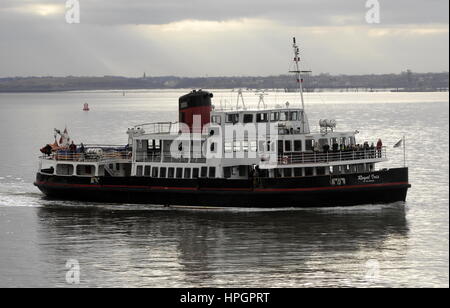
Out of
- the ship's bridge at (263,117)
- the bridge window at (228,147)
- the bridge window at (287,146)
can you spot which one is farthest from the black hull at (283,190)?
the ship's bridge at (263,117)

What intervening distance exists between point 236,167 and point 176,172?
10.8 ft

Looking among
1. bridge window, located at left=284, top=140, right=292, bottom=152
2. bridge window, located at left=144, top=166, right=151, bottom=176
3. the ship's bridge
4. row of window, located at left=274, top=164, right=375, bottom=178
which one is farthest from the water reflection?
the ship's bridge

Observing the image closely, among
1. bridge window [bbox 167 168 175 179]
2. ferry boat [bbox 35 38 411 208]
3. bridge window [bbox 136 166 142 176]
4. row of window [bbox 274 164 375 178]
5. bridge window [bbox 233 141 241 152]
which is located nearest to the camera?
ferry boat [bbox 35 38 411 208]

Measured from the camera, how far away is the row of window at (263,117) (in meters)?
49.0

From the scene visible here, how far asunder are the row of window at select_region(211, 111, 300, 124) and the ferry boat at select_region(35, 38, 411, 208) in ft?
0.18

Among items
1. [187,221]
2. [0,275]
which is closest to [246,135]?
[187,221]

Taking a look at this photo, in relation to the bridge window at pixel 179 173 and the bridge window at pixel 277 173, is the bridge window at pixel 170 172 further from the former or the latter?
the bridge window at pixel 277 173

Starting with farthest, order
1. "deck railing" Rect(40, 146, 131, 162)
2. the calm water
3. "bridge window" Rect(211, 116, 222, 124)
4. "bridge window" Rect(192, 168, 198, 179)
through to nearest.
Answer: "deck railing" Rect(40, 146, 131, 162)
"bridge window" Rect(211, 116, 222, 124)
"bridge window" Rect(192, 168, 198, 179)
the calm water

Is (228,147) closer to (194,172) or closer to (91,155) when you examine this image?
(194,172)

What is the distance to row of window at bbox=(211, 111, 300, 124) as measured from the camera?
49.0 metres

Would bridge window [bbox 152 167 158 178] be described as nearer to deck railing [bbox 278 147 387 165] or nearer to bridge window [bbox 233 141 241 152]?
bridge window [bbox 233 141 241 152]

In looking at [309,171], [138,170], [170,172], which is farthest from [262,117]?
[138,170]

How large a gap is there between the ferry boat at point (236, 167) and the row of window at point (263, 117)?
2.2 inches
